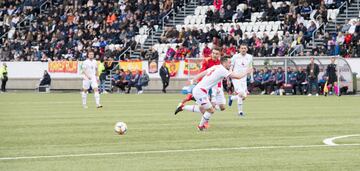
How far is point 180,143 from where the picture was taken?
1728 centimetres

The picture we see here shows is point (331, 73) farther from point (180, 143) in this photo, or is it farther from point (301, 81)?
point (180, 143)

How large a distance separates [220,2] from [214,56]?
39.0m

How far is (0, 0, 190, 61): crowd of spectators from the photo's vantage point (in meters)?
63.5

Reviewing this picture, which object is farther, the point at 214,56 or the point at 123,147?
the point at 214,56

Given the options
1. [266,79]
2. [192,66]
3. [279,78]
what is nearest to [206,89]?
[279,78]

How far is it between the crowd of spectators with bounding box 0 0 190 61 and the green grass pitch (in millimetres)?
35801

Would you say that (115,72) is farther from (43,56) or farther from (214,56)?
(214,56)

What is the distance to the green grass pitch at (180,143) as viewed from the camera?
13539 millimetres

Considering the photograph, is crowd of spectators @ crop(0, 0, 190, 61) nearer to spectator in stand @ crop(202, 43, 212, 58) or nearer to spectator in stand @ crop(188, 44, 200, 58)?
spectator in stand @ crop(188, 44, 200, 58)

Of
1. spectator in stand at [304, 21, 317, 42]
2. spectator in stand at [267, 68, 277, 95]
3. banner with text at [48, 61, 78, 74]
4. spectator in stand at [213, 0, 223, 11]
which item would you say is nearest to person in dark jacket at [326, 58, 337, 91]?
spectator in stand at [267, 68, 277, 95]

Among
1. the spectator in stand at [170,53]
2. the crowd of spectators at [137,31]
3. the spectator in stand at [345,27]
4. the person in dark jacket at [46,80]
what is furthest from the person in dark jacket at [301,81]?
the person in dark jacket at [46,80]

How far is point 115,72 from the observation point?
6088cm

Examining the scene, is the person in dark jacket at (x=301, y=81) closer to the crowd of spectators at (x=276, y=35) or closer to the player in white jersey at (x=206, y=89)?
the crowd of spectators at (x=276, y=35)

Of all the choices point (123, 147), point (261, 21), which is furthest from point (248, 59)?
point (261, 21)
